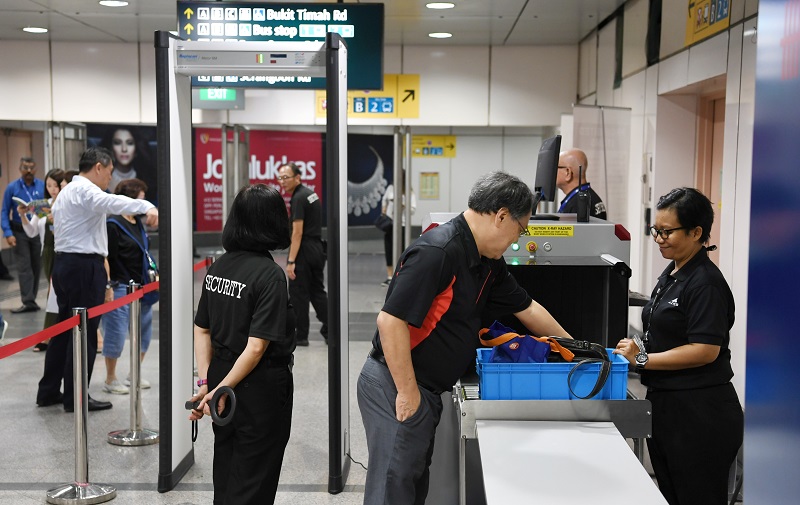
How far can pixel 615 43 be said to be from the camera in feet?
28.5

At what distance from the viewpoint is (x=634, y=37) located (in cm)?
798

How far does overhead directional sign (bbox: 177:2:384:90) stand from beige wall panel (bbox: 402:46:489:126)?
4111 millimetres

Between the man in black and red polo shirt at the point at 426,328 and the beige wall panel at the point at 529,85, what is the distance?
26.3 ft

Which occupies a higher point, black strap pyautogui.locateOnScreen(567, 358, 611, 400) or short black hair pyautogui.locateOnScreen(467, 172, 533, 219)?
short black hair pyautogui.locateOnScreen(467, 172, 533, 219)

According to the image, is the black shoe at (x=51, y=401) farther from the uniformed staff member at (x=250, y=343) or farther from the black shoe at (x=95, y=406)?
the uniformed staff member at (x=250, y=343)

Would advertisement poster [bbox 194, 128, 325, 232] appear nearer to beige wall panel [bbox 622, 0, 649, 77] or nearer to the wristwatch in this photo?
beige wall panel [bbox 622, 0, 649, 77]

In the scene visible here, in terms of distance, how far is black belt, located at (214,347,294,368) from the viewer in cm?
316

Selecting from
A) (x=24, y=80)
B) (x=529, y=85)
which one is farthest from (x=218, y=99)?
(x=529, y=85)

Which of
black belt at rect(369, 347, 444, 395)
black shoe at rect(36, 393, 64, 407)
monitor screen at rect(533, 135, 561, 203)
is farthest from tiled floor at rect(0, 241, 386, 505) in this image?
monitor screen at rect(533, 135, 561, 203)

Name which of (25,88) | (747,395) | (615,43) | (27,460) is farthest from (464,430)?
(25,88)

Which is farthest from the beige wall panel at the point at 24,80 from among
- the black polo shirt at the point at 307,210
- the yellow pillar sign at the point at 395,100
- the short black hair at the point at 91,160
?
the short black hair at the point at 91,160

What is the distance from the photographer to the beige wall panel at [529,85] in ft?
35.0

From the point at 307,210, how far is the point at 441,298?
4.92 m

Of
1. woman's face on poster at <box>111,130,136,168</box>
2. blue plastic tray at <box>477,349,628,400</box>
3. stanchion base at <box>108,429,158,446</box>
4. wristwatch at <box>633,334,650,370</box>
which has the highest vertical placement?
woman's face on poster at <box>111,130,136,168</box>
